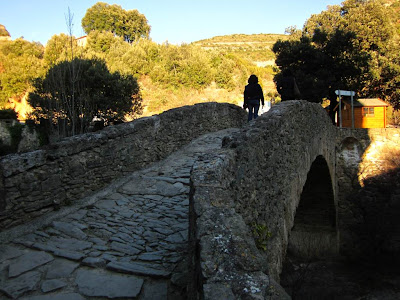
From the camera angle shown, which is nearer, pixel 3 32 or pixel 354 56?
pixel 354 56

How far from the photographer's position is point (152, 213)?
5008 millimetres

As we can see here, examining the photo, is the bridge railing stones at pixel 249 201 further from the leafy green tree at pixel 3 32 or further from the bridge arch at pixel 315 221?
the leafy green tree at pixel 3 32

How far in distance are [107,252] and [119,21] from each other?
4204 cm

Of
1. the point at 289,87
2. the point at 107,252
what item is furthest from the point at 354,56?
the point at 107,252

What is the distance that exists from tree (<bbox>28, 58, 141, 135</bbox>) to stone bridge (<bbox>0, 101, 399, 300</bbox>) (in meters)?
6.04

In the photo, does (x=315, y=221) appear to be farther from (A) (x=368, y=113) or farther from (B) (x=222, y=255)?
(B) (x=222, y=255)

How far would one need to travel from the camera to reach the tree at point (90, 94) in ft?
41.3

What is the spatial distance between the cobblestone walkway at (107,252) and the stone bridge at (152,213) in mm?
13

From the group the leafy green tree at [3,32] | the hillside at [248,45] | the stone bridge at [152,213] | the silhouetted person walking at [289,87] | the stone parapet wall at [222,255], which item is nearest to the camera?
the stone parapet wall at [222,255]

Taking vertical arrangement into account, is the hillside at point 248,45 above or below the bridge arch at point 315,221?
above

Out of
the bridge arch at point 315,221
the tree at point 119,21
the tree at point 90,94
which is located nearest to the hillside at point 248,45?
the tree at point 119,21

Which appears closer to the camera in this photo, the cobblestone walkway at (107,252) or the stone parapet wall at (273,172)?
the cobblestone walkway at (107,252)

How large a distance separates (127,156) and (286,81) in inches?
177

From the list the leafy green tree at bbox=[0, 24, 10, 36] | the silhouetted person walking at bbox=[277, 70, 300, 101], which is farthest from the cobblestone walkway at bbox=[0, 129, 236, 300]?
the leafy green tree at bbox=[0, 24, 10, 36]
